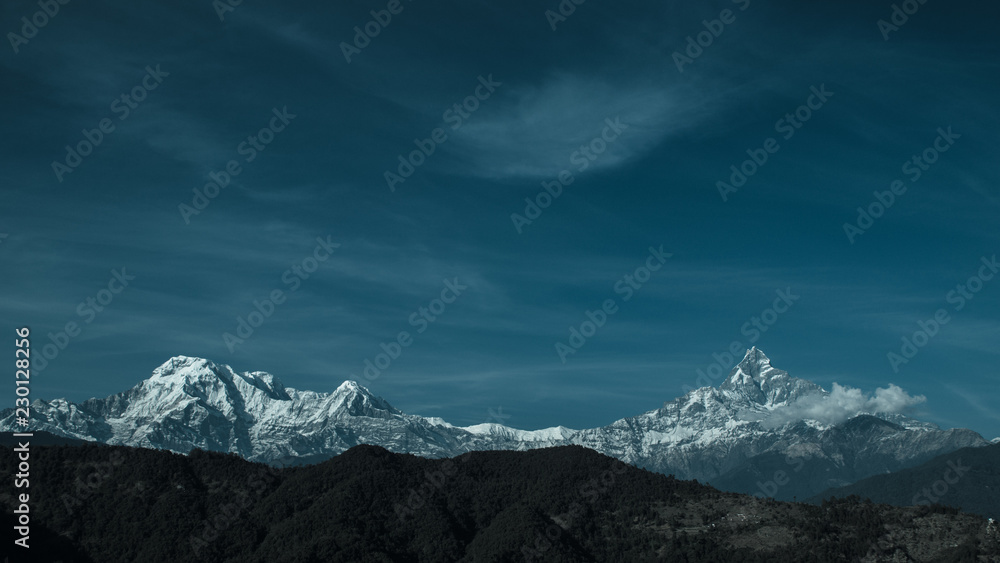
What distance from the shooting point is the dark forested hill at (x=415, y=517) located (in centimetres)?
13562

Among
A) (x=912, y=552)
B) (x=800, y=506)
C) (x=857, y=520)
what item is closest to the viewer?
(x=912, y=552)

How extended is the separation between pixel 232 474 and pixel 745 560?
95.1m

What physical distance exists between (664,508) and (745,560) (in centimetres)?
2283

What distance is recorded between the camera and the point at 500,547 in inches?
5527

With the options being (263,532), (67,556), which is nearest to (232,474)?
(263,532)

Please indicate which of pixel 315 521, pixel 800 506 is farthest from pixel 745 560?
pixel 315 521

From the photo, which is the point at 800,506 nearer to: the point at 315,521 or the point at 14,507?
the point at 315,521

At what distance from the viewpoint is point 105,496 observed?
486ft

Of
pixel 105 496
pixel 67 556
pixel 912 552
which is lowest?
pixel 67 556

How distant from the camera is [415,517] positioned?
494ft

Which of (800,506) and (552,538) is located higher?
(800,506)

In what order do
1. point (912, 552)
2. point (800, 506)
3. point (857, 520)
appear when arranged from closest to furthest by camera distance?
point (912, 552) → point (857, 520) → point (800, 506)

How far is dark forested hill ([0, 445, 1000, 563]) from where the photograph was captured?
135625 mm

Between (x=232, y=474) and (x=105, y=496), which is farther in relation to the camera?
(x=232, y=474)
